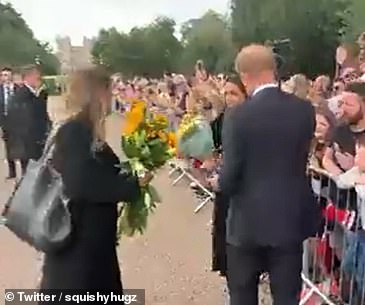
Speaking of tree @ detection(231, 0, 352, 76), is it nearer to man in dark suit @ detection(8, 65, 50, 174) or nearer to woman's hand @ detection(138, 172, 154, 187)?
man in dark suit @ detection(8, 65, 50, 174)

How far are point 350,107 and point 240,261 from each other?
169 centimetres

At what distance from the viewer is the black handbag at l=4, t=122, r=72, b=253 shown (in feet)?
14.6

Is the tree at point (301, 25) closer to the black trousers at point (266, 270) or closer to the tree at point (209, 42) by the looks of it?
the tree at point (209, 42)

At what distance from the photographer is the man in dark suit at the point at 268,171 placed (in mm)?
4719

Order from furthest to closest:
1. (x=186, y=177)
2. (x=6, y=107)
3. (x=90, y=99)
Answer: (x=186, y=177)
(x=6, y=107)
(x=90, y=99)

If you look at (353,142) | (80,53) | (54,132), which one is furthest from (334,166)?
(54,132)

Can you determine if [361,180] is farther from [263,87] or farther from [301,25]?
[301,25]

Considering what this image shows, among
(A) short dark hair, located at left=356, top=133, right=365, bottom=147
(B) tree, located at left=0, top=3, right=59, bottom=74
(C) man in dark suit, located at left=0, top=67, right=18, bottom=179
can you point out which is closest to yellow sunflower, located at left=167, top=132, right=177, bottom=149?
(A) short dark hair, located at left=356, top=133, right=365, bottom=147

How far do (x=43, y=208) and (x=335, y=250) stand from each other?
8.60 ft

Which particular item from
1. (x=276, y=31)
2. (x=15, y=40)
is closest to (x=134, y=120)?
(x=276, y=31)

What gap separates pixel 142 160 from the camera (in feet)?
17.6

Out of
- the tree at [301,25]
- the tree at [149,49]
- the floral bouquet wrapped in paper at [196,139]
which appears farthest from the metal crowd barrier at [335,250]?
the tree at [149,49]

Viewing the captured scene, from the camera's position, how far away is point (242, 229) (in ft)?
15.9

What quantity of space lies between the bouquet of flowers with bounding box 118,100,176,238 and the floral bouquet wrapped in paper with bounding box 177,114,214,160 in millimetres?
2666
